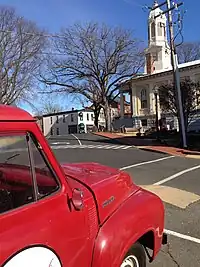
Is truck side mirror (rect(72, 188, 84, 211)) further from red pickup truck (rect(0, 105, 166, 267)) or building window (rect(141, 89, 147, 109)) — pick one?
building window (rect(141, 89, 147, 109))

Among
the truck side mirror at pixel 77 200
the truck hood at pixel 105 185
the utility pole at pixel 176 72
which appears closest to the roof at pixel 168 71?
the utility pole at pixel 176 72

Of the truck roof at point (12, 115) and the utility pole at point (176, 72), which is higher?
the utility pole at point (176, 72)

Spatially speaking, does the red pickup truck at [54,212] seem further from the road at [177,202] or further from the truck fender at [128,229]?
the road at [177,202]

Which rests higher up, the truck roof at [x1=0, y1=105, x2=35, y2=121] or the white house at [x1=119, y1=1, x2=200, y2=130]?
the white house at [x1=119, y1=1, x2=200, y2=130]

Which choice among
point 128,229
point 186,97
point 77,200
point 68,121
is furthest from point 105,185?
point 68,121

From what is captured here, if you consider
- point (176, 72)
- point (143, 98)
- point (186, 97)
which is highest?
point (143, 98)

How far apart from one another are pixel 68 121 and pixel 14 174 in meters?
87.8

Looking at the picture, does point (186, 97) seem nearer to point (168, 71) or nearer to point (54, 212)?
point (54, 212)

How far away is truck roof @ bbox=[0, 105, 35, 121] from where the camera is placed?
232cm

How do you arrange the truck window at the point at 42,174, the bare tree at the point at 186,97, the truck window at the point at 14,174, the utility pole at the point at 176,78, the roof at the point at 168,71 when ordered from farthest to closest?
1. the roof at the point at 168,71
2. the bare tree at the point at 186,97
3. the utility pole at the point at 176,78
4. the truck window at the point at 42,174
5. the truck window at the point at 14,174

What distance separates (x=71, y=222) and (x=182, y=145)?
2253 centimetres

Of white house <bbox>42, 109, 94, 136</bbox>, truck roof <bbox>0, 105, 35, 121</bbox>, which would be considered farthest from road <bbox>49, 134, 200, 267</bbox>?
white house <bbox>42, 109, 94, 136</bbox>

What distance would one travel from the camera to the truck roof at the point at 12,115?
2.32m

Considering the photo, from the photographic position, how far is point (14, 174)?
113 inches
